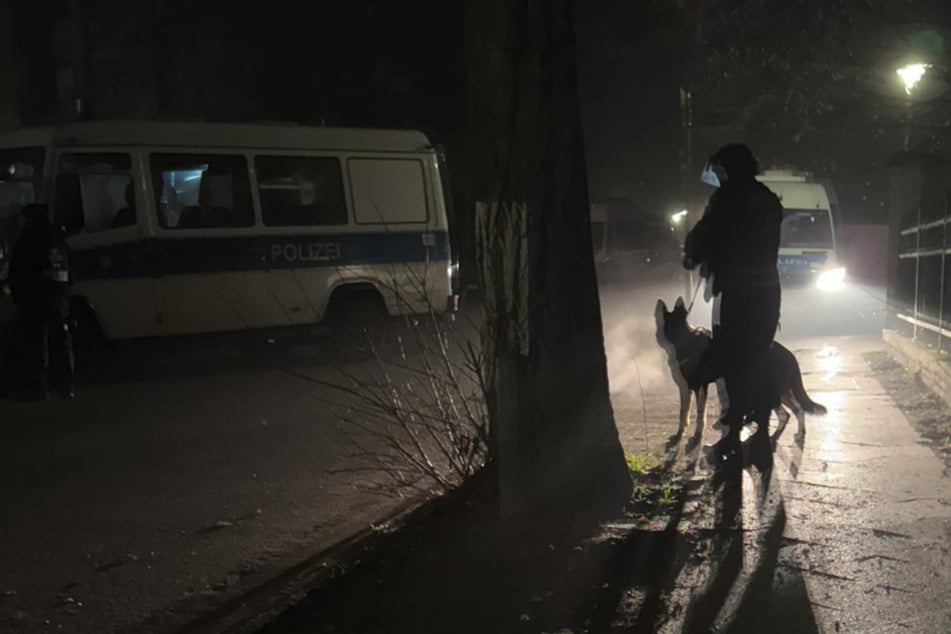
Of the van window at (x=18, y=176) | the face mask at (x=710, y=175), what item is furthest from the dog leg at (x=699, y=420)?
the van window at (x=18, y=176)

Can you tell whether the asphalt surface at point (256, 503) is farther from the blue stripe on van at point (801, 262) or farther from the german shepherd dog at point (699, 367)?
the blue stripe on van at point (801, 262)

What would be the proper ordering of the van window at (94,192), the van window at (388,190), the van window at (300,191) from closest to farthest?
1. the van window at (94,192)
2. the van window at (300,191)
3. the van window at (388,190)

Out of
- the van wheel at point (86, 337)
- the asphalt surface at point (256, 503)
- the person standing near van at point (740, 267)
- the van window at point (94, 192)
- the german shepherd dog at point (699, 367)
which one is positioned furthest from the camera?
the van wheel at point (86, 337)

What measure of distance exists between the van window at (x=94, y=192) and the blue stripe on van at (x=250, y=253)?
304 mm

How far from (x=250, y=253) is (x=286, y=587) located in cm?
691

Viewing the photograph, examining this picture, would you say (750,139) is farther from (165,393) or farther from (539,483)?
(539,483)

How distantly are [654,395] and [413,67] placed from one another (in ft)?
43.1

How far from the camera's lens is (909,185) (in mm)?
11766

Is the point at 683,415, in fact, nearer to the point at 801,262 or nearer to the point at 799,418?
the point at 799,418

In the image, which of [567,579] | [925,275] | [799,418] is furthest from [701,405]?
[925,275]

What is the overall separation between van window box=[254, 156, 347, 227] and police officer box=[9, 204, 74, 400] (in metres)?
2.68

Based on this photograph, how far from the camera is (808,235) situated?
61.4 feet

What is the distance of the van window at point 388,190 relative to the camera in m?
11.2

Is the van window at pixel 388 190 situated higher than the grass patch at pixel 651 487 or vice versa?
the van window at pixel 388 190
